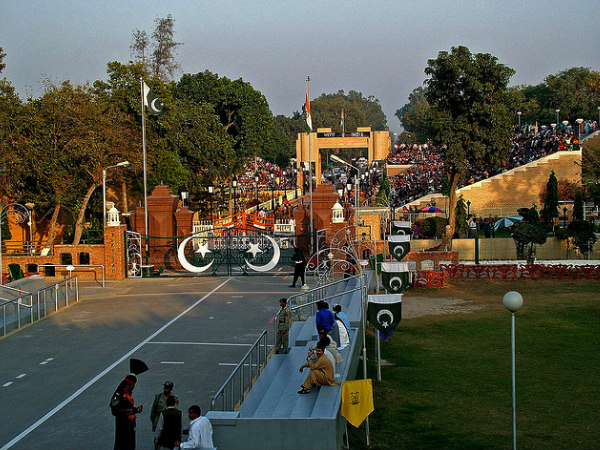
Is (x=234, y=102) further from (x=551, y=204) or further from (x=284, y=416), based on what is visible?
(x=284, y=416)

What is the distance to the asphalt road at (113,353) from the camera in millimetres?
13430

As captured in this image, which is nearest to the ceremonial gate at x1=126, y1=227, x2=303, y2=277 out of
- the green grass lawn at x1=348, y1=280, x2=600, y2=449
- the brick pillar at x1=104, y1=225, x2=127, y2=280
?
the brick pillar at x1=104, y1=225, x2=127, y2=280

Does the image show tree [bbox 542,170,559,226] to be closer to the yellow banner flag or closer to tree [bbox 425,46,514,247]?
tree [bbox 425,46,514,247]

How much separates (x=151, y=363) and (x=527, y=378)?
8.48 metres

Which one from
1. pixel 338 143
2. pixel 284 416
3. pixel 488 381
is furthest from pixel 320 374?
pixel 338 143

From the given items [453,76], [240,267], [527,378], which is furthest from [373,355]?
[453,76]

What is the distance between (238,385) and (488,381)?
569 centimetres

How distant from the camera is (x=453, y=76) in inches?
1766

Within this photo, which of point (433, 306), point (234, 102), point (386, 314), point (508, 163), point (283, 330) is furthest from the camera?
point (234, 102)

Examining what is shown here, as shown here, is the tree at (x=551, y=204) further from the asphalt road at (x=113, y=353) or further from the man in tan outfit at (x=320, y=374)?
the man in tan outfit at (x=320, y=374)

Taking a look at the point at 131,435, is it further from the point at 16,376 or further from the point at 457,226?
the point at 457,226

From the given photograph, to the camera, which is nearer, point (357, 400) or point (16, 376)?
point (357, 400)

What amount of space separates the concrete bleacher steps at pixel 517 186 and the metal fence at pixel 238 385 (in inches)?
1504

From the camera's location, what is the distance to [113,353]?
739 inches
